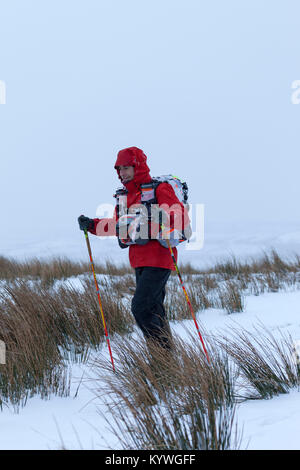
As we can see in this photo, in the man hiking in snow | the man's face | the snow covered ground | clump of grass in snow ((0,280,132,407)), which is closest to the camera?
the snow covered ground

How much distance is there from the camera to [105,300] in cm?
466

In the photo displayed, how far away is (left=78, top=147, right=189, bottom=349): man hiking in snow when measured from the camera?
317cm

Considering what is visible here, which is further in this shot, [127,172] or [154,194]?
[127,172]

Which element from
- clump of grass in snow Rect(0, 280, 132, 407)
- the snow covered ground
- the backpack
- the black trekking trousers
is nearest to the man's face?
the backpack

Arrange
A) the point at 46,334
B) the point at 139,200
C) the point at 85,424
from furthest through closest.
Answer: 1. the point at 46,334
2. the point at 139,200
3. the point at 85,424

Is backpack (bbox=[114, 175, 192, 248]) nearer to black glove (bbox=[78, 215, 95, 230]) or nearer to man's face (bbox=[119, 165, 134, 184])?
man's face (bbox=[119, 165, 134, 184])

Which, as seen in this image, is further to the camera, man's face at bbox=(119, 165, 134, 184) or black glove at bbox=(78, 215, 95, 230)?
black glove at bbox=(78, 215, 95, 230)

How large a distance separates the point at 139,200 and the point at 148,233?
31 cm

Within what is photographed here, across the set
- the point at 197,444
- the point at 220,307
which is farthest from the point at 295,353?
the point at 220,307

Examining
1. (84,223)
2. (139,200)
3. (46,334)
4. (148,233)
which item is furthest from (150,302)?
(46,334)

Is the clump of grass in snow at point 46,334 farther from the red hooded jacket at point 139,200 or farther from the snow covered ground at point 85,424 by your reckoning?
the red hooded jacket at point 139,200

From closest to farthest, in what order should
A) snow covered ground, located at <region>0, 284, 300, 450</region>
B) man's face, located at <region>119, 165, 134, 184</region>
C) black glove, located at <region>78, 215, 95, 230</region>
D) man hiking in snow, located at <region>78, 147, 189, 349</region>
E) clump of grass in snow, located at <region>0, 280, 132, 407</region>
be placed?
snow covered ground, located at <region>0, 284, 300, 450</region> < clump of grass in snow, located at <region>0, 280, 132, 407</region> < man hiking in snow, located at <region>78, 147, 189, 349</region> < man's face, located at <region>119, 165, 134, 184</region> < black glove, located at <region>78, 215, 95, 230</region>

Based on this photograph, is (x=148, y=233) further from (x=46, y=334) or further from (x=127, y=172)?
(x=46, y=334)

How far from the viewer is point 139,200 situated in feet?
11.0
